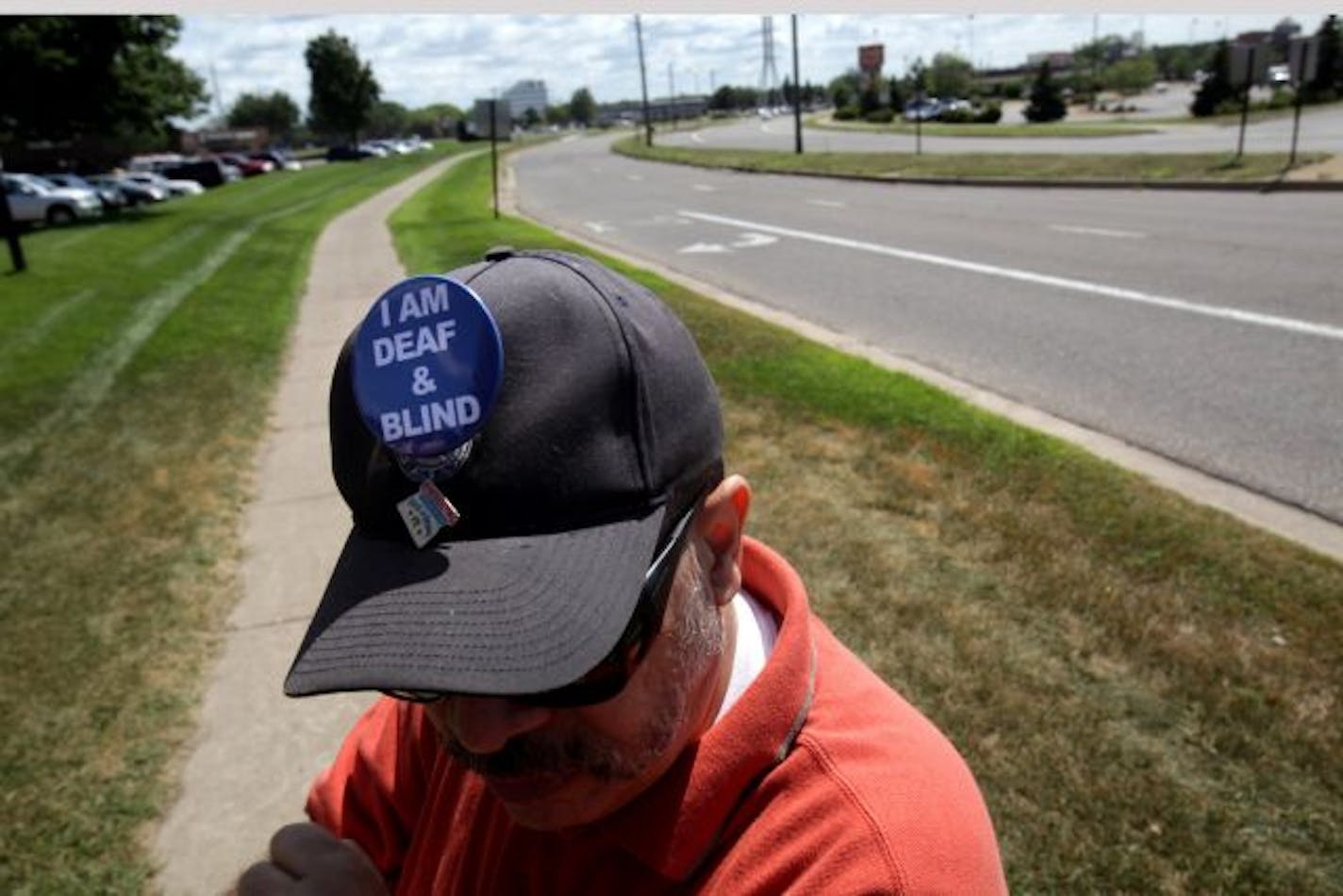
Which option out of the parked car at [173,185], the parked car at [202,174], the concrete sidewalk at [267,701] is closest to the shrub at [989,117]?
the parked car at [173,185]

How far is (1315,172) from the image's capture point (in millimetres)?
17672

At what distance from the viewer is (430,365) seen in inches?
44.4

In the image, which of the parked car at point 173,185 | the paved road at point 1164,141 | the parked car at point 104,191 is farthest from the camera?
the parked car at point 173,185

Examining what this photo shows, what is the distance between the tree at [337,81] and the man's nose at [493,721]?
281 feet

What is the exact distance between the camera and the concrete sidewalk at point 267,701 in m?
2.94

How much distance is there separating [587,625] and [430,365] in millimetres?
334

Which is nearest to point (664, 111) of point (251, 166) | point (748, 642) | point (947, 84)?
point (947, 84)

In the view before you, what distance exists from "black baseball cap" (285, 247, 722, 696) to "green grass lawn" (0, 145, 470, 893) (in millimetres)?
2218

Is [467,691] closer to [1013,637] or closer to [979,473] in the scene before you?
[1013,637]

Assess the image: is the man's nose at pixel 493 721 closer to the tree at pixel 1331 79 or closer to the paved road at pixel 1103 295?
the paved road at pixel 1103 295

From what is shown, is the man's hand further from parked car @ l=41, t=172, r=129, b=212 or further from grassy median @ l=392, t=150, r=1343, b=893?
parked car @ l=41, t=172, r=129, b=212

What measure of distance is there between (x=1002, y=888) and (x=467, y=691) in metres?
0.65

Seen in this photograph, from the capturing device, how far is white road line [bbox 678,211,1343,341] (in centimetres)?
790

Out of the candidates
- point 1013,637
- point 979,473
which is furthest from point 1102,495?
point 1013,637
